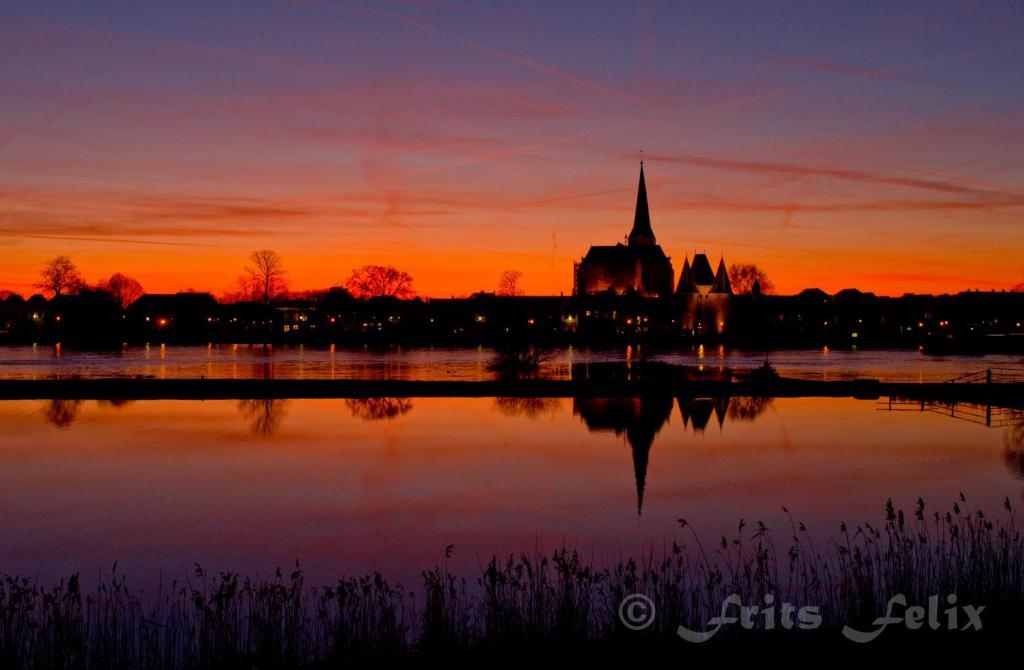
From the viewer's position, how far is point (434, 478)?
84.4 feet

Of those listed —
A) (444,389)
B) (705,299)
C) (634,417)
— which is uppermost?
(705,299)

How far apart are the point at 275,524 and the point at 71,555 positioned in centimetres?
394

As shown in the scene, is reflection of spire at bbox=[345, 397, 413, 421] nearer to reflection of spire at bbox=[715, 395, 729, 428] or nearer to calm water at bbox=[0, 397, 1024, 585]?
calm water at bbox=[0, 397, 1024, 585]

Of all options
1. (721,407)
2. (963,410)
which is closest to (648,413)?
(721,407)

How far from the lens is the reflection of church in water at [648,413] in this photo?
110 feet

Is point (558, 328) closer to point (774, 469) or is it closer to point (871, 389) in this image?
point (871, 389)

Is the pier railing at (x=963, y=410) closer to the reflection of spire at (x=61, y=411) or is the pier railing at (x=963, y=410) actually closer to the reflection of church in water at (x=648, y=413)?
the reflection of church in water at (x=648, y=413)

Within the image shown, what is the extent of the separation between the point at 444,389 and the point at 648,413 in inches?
479

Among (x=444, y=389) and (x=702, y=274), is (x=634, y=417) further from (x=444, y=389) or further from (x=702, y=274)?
(x=702, y=274)

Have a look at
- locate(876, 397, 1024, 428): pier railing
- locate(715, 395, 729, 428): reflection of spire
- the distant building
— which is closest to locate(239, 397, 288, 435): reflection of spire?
locate(715, 395, 729, 428): reflection of spire

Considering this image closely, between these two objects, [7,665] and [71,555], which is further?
[71,555]

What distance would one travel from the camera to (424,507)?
21922 millimetres

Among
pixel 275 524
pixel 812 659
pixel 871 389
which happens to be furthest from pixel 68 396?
pixel 812 659

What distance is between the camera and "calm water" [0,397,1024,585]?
18281mm
